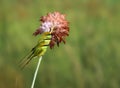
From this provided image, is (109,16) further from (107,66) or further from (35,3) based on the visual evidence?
(107,66)

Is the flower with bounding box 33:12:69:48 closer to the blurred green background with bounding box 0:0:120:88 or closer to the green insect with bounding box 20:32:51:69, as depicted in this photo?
the green insect with bounding box 20:32:51:69

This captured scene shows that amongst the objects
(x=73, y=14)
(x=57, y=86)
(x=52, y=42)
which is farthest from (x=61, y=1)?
(x=52, y=42)

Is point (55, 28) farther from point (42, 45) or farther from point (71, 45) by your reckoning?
point (71, 45)

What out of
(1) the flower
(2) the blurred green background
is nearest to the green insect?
(1) the flower

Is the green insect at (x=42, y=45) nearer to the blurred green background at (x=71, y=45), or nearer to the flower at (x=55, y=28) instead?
the flower at (x=55, y=28)

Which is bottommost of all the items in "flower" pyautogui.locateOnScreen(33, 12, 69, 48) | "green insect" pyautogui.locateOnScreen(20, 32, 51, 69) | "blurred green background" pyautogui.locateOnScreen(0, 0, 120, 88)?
"green insect" pyautogui.locateOnScreen(20, 32, 51, 69)

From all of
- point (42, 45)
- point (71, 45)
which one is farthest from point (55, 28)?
point (71, 45)
